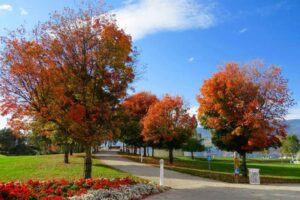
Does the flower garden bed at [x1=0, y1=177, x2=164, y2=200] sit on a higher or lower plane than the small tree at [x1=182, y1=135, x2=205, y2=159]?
lower

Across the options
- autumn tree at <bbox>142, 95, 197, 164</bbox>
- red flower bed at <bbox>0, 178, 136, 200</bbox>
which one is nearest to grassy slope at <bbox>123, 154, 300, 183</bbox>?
autumn tree at <bbox>142, 95, 197, 164</bbox>

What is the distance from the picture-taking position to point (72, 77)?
16531 mm

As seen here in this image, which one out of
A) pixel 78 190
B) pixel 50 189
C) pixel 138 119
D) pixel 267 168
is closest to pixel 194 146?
pixel 138 119

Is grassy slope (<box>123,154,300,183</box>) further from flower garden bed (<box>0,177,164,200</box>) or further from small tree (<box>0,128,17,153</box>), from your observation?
small tree (<box>0,128,17,153</box>)

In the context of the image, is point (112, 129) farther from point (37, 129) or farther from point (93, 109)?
point (37, 129)

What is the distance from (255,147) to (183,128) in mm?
11678

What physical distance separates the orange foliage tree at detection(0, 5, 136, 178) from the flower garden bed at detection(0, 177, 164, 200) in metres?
3.30

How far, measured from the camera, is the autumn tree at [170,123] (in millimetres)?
35812

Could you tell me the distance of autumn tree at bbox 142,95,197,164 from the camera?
35812 mm

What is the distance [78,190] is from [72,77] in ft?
19.3

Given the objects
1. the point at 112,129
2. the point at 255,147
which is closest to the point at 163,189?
the point at 112,129

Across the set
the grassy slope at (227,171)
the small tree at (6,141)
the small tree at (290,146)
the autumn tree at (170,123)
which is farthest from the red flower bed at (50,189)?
the small tree at (290,146)

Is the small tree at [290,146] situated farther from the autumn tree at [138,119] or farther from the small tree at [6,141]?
the small tree at [6,141]

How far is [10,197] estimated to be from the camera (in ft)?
33.5
